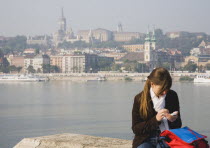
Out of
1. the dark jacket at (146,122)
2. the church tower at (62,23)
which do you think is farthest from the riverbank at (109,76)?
the church tower at (62,23)

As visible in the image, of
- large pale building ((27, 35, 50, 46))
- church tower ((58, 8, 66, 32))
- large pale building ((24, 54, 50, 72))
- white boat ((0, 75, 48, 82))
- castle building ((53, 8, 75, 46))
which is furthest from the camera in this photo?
church tower ((58, 8, 66, 32))

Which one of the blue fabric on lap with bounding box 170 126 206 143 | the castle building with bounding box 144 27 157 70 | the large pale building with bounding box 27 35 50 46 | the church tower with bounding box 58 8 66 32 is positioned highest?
the church tower with bounding box 58 8 66 32

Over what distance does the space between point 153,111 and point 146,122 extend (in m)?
0.06

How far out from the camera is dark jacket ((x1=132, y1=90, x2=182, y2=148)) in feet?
7.64

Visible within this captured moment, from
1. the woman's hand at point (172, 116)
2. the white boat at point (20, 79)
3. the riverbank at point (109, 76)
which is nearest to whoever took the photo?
the woman's hand at point (172, 116)

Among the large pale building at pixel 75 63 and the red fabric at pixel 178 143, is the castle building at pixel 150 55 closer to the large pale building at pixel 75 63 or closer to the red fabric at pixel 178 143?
the large pale building at pixel 75 63

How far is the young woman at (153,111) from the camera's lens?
2328 millimetres

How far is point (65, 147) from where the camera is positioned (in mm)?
2949

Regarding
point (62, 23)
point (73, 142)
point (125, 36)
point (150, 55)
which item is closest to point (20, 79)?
point (150, 55)

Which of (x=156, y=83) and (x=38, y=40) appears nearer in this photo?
(x=156, y=83)

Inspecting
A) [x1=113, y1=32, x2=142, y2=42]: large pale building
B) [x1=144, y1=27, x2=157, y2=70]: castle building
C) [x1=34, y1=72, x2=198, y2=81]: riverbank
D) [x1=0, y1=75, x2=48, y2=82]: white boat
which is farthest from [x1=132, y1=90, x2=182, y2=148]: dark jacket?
[x1=113, y1=32, x2=142, y2=42]: large pale building

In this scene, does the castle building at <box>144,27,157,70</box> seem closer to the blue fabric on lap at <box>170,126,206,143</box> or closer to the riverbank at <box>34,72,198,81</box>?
the riverbank at <box>34,72,198,81</box>

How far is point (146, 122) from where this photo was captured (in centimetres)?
234

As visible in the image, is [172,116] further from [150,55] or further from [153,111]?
[150,55]
